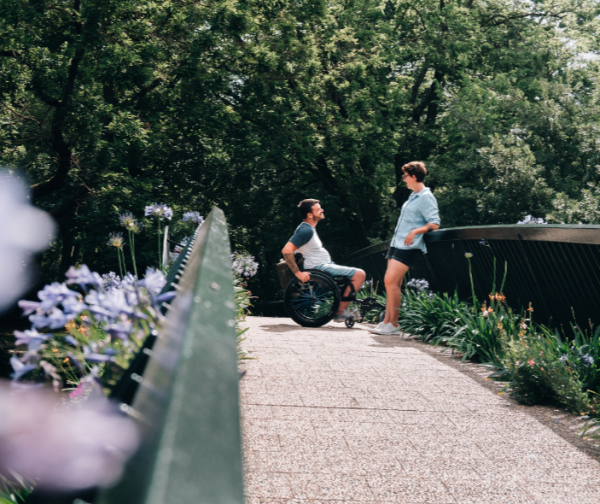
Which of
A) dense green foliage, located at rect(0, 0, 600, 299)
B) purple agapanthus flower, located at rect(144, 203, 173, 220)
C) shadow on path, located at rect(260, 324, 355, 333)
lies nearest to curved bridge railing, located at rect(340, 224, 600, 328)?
shadow on path, located at rect(260, 324, 355, 333)

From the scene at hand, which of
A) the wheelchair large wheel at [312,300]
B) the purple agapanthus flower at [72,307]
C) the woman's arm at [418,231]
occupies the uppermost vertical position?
the woman's arm at [418,231]

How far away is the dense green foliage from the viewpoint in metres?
14.4

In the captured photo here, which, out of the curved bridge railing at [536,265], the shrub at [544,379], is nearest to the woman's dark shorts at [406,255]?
the curved bridge railing at [536,265]

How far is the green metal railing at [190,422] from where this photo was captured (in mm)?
559

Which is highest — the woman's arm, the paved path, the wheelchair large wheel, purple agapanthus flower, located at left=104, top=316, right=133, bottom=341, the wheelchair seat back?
the woman's arm

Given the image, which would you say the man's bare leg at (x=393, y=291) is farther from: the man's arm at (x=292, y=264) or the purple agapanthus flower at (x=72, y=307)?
the purple agapanthus flower at (x=72, y=307)

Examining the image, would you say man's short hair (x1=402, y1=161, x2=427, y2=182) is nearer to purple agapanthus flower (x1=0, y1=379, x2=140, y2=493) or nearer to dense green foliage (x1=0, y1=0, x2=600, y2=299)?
purple agapanthus flower (x1=0, y1=379, x2=140, y2=493)

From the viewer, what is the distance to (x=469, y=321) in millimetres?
5641

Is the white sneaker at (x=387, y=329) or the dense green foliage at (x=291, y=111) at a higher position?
the dense green foliage at (x=291, y=111)

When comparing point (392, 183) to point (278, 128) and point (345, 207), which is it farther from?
point (278, 128)

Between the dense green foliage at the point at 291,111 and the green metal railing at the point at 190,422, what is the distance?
14.0m

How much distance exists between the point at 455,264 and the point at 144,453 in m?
7.22

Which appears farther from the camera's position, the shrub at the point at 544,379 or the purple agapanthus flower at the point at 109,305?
the shrub at the point at 544,379

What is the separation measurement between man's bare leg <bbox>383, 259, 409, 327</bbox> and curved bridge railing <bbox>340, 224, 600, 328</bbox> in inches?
28.7
